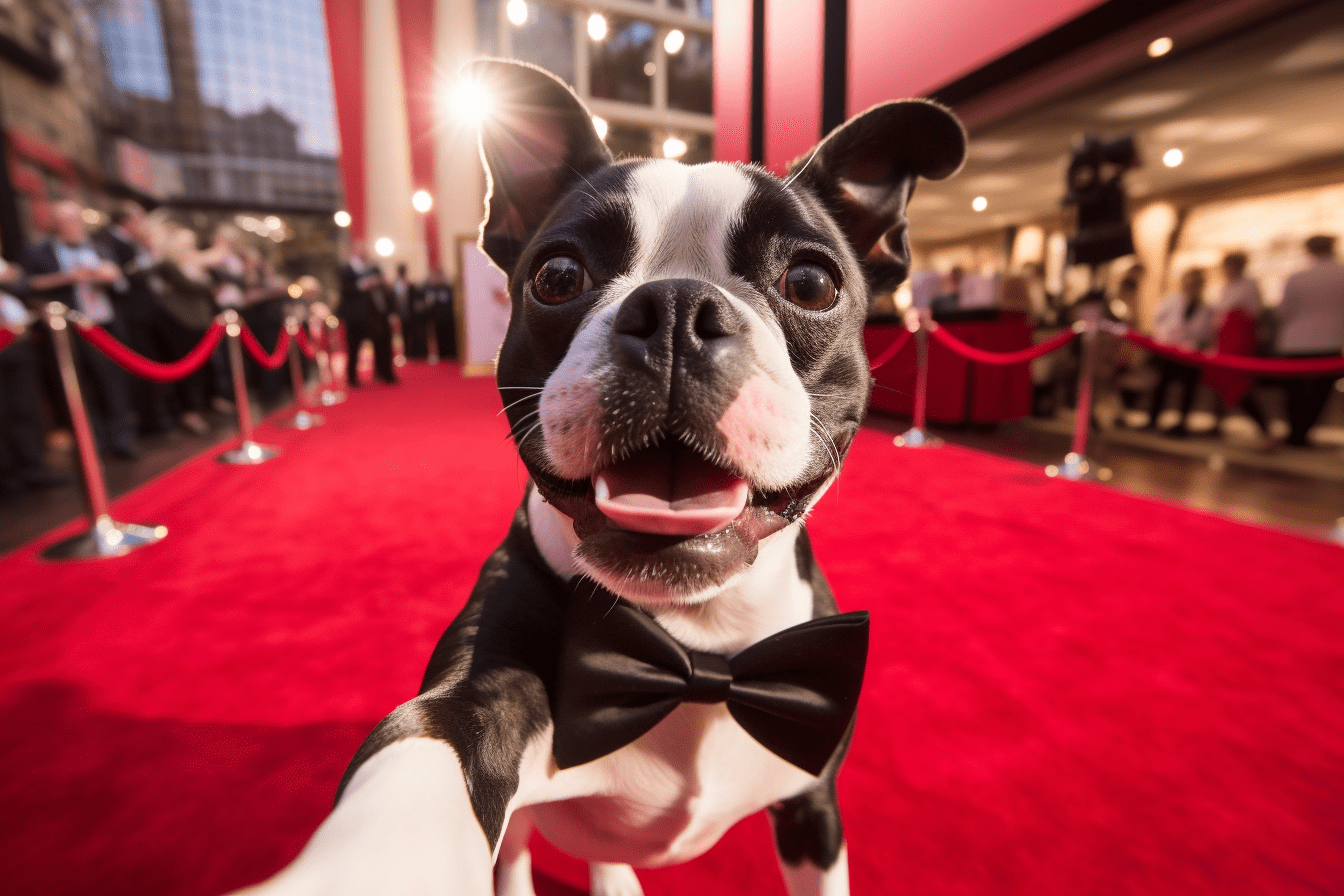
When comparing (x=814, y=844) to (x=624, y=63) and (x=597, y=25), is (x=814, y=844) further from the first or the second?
(x=624, y=63)

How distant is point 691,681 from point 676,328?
47cm

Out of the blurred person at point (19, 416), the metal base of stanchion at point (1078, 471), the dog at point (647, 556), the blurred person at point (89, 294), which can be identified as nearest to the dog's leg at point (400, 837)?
the dog at point (647, 556)

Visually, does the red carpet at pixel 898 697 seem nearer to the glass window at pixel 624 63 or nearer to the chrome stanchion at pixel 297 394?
the chrome stanchion at pixel 297 394

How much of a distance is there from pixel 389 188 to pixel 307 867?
16693mm

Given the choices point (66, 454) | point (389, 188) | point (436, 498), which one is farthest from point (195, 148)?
point (436, 498)

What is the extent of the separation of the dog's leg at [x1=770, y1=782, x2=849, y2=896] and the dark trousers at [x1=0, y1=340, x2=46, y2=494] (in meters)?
5.21

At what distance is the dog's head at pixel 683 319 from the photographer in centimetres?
79

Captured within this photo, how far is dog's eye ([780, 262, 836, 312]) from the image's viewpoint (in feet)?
3.34

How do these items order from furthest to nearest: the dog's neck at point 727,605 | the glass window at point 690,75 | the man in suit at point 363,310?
the glass window at point 690,75 → the man in suit at point 363,310 → the dog's neck at point 727,605

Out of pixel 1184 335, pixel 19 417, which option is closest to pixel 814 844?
pixel 19 417

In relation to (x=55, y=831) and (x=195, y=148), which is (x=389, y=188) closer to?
(x=55, y=831)

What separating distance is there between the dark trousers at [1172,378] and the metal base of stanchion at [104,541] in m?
8.36

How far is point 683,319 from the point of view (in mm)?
788

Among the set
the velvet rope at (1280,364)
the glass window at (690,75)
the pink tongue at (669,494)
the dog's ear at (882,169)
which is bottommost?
the velvet rope at (1280,364)
